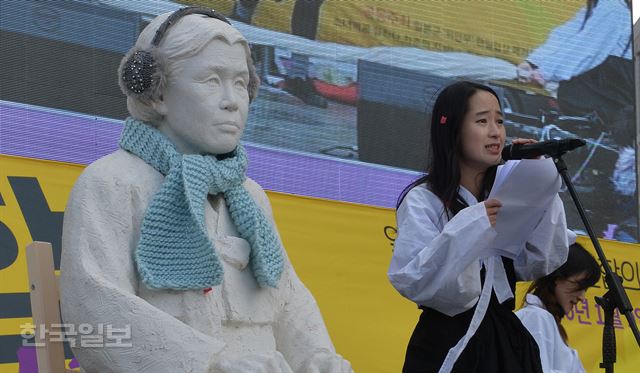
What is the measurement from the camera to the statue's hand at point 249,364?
245 centimetres

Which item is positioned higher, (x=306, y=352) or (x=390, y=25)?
(x=390, y=25)

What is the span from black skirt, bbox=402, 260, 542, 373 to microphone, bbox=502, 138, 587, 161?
1.21ft

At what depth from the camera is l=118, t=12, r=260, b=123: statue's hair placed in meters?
2.76

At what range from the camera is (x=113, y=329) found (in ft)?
8.21

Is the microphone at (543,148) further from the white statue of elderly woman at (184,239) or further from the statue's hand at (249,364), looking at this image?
the statue's hand at (249,364)

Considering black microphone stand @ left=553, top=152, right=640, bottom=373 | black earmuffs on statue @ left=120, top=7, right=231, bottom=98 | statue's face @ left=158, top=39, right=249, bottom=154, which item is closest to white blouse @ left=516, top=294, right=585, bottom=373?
black microphone stand @ left=553, top=152, right=640, bottom=373

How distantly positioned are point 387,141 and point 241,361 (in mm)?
2218

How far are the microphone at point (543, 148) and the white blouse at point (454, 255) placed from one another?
0.59 ft

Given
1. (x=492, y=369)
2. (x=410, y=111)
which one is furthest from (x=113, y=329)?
(x=410, y=111)

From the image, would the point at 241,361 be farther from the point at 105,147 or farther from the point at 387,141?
the point at 387,141

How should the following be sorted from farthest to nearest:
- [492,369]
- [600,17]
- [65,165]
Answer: [600,17] < [65,165] < [492,369]

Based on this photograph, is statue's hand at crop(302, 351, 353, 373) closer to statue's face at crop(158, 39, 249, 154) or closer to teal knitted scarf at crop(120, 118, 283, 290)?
teal knitted scarf at crop(120, 118, 283, 290)

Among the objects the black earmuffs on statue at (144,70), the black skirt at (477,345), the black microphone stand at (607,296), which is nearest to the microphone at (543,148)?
the black microphone stand at (607,296)

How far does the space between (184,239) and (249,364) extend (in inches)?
14.0
